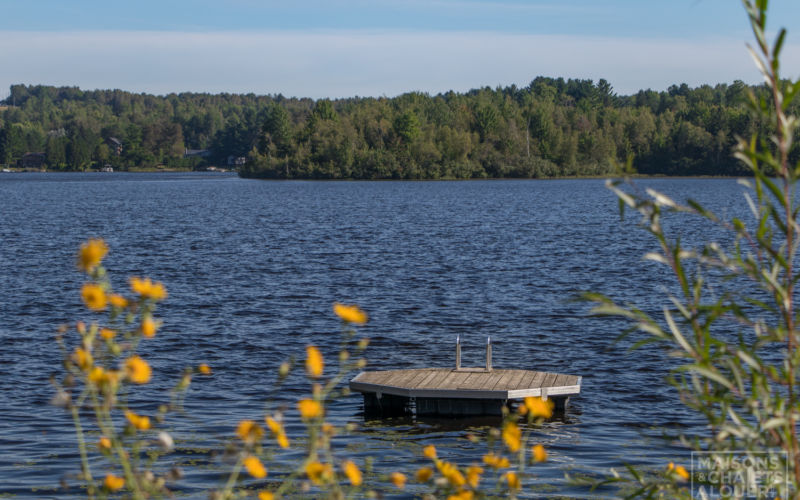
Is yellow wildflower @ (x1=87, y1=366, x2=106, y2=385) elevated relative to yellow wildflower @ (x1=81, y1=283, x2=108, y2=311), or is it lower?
lower

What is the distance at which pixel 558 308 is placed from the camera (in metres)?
24.1

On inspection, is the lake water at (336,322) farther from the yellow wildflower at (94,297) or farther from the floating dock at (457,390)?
the yellow wildflower at (94,297)

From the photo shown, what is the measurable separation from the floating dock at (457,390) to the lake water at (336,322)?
32cm

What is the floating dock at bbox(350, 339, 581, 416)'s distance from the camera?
43.4 feet

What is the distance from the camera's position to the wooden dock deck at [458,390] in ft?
43.4

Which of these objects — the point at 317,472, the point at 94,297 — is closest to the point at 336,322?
the point at 317,472

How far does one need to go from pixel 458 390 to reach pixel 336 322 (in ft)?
29.5

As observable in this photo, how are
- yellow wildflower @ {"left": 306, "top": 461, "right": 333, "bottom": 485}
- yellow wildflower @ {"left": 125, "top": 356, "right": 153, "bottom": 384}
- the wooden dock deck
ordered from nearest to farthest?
yellow wildflower @ {"left": 125, "top": 356, "right": 153, "bottom": 384} → yellow wildflower @ {"left": 306, "top": 461, "right": 333, "bottom": 485} → the wooden dock deck

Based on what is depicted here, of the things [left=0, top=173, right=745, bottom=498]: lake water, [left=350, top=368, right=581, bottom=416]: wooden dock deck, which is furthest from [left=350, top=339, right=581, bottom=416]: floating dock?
[left=0, top=173, right=745, bottom=498]: lake water

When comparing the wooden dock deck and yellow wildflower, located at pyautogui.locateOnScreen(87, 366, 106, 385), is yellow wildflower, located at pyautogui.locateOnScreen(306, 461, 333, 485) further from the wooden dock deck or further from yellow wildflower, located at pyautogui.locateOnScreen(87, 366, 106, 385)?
the wooden dock deck

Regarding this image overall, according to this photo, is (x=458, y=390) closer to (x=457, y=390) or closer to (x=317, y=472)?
(x=457, y=390)

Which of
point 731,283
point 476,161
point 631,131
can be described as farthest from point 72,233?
point 631,131

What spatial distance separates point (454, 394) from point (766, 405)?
9426 millimetres

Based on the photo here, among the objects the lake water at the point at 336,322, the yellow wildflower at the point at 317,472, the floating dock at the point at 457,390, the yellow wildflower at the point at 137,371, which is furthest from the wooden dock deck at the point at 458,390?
the yellow wildflower at the point at 137,371
